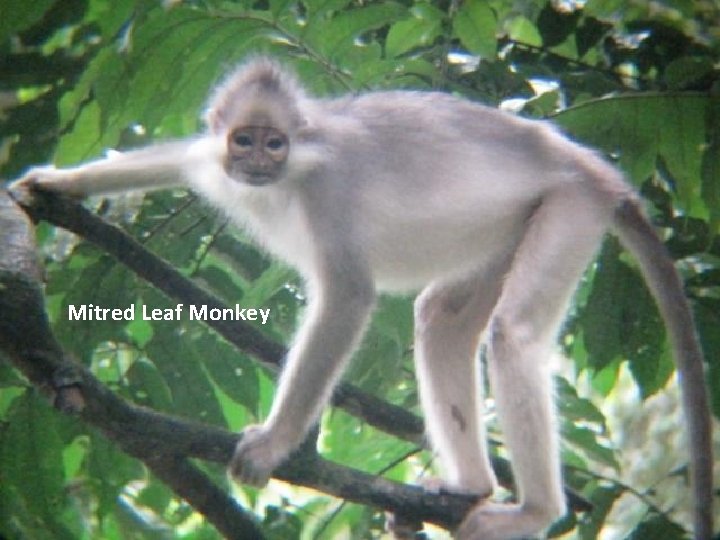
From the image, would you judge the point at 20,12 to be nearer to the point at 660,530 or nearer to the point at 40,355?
the point at 40,355

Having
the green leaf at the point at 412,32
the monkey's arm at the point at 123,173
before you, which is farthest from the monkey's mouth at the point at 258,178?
the green leaf at the point at 412,32

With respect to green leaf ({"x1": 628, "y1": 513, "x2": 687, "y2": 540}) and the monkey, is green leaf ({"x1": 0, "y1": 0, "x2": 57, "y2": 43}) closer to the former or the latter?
the monkey

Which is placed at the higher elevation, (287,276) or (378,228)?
(378,228)

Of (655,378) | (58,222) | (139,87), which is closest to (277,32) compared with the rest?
(139,87)

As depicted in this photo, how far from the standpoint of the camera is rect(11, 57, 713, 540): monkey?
2.79 meters

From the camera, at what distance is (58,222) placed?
2.88 meters

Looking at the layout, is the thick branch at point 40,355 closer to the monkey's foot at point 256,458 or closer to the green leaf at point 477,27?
the monkey's foot at point 256,458

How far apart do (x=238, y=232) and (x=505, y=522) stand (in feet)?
4.30

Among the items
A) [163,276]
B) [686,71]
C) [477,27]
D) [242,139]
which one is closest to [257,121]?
[242,139]

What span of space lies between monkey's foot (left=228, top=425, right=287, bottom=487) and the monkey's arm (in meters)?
0.86

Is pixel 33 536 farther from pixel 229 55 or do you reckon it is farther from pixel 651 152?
pixel 651 152

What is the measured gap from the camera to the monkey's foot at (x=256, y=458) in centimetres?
265

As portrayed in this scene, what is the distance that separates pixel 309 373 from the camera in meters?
2.85

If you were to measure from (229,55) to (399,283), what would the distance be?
87 centimetres
